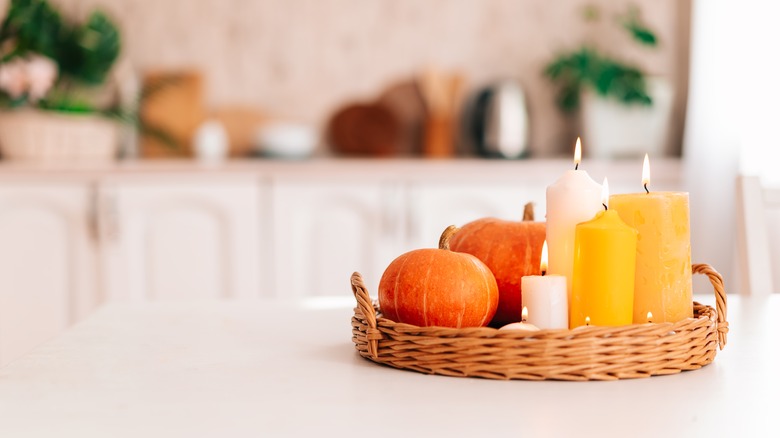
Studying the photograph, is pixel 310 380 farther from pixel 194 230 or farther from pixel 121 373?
pixel 194 230

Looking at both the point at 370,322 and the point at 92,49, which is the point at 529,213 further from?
the point at 92,49

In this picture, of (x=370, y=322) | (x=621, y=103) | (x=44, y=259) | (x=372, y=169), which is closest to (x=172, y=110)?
(x=44, y=259)

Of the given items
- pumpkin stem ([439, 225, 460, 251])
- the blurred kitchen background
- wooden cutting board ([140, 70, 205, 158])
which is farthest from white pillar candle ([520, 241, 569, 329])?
wooden cutting board ([140, 70, 205, 158])

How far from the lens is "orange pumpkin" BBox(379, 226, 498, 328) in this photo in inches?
33.1

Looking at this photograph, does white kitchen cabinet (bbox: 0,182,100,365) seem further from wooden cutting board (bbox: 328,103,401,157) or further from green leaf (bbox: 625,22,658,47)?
green leaf (bbox: 625,22,658,47)

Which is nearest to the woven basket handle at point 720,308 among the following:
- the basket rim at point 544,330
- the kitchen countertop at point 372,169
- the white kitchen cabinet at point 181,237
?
the basket rim at point 544,330

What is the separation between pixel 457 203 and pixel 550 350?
81.4 inches

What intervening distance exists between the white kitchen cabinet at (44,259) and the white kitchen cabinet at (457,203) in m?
0.96

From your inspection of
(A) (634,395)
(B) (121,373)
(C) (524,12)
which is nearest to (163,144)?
(C) (524,12)

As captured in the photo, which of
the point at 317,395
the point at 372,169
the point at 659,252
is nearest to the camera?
the point at 317,395

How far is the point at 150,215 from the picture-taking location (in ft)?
9.27

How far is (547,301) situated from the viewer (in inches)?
32.6

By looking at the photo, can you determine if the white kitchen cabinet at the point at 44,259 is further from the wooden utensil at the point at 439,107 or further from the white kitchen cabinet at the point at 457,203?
the wooden utensil at the point at 439,107

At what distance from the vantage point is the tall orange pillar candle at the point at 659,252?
84 centimetres
